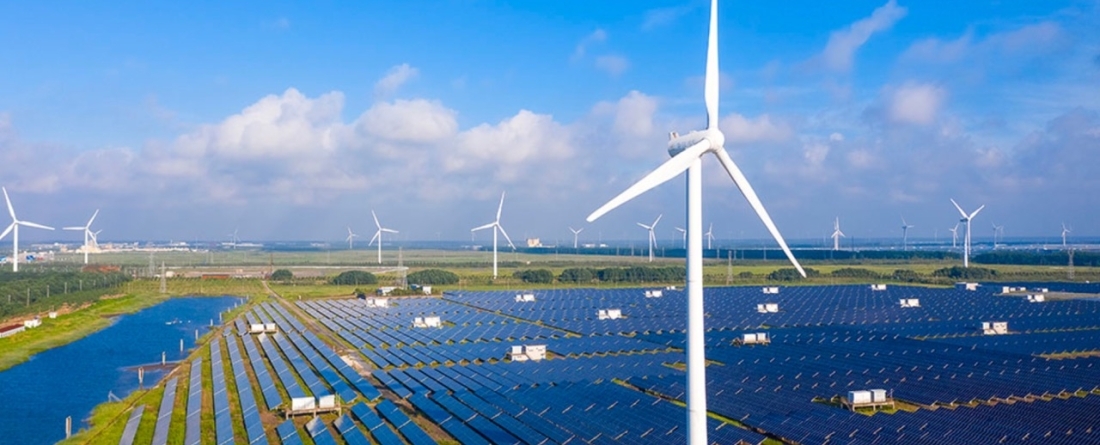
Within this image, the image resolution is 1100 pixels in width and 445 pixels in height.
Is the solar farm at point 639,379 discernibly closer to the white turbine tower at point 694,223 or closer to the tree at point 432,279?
the white turbine tower at point 694,223

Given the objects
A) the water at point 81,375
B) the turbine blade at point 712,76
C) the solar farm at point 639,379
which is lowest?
the water at point 81,375

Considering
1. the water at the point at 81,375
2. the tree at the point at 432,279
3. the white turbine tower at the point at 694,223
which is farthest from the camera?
the tree at the point at 432,279

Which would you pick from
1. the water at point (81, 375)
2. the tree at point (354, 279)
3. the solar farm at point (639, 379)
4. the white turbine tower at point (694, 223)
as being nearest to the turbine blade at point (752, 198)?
the white turbine tower at point (694, 223)

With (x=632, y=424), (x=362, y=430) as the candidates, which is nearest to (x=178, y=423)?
(x=362, y=430)

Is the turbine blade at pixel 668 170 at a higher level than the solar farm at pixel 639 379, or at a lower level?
higher

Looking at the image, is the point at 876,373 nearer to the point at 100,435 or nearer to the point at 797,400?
the point at 797,400

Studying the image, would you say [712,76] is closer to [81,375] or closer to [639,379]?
[639,379]

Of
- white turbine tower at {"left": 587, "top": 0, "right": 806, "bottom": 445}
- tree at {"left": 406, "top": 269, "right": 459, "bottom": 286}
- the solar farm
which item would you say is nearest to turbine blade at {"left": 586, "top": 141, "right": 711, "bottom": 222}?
white turbine tower at {"left": 587, "top": 0, "right": 806, "bottom": 445}
